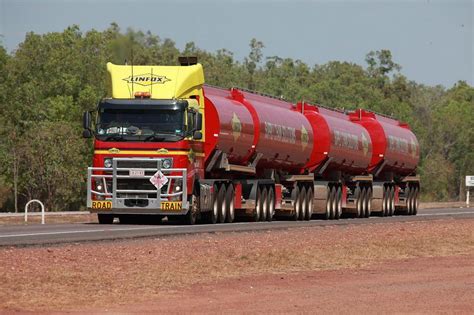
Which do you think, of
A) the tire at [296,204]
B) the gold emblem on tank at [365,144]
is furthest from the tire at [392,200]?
the tire at [296,204]

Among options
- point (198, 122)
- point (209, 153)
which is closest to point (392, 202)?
point (209, 153)

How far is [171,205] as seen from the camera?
123 ft

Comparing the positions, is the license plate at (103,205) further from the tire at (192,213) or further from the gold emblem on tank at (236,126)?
the gold emblem on tank at (236,126)

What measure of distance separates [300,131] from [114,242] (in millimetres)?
21751

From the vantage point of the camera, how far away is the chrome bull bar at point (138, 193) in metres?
37.5

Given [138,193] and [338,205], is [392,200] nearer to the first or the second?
[338,205]

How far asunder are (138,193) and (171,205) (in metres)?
0.96

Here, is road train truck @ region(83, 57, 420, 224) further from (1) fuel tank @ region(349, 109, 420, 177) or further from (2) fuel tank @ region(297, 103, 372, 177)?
(1) fuel tank @ region(349, 109, 420, 177)

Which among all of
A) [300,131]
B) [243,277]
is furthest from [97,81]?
[243,277]

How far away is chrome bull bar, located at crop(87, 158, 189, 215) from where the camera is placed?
37.5m

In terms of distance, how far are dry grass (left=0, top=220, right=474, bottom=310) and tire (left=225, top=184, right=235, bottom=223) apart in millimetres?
5185

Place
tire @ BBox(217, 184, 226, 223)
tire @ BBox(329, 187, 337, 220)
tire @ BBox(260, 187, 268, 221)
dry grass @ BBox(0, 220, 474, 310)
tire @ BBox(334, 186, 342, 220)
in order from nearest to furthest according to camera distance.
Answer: dry grass @ BBox(0, 220, 474, 310) < tire @ BBox(217, 184, 226, 223) < tire @ BBox(260, 187, 268, 221) < tire @ BBox(329, 187, 337, 220) < tire @ BBox(334, 186, 342, 220)

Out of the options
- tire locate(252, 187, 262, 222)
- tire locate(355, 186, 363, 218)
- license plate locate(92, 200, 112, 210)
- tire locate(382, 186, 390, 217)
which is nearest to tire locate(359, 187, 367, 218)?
tire locate(355, 186, 363, 218)

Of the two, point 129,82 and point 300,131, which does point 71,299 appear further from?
point 300,131
